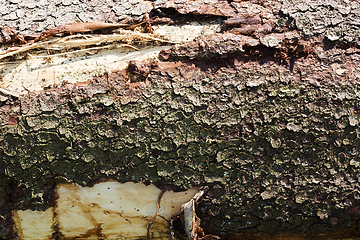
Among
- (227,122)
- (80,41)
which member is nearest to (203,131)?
(227,122)

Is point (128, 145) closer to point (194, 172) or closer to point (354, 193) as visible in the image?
point (194, 172)

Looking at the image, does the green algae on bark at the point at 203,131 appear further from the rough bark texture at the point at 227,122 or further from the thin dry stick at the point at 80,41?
the thin dry stick at the point at 80,41

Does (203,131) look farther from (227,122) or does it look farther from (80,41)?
(80,41)

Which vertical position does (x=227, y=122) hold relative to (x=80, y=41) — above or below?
below

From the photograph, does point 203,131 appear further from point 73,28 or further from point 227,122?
point 73,28

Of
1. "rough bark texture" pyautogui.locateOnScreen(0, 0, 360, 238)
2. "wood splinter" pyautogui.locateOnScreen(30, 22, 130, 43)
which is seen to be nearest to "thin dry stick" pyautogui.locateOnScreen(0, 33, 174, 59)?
"wood splinter" pyautogui.locateOnScreen(30, 22, 130, 43)

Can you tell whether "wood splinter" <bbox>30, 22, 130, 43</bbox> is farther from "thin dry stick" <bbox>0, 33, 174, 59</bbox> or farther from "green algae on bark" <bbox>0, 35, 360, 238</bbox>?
"green algae on bark" <bbox>0, 35, 360, 238</bbox>

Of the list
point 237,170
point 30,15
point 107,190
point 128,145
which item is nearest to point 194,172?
point 237,170

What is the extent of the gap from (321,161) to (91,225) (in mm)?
1310

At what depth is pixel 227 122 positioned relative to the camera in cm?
160

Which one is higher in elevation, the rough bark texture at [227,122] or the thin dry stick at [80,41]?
the thin dry stick at [80,41]

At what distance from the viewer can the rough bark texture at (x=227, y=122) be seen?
63.1 inches

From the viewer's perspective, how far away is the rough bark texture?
1.60 m

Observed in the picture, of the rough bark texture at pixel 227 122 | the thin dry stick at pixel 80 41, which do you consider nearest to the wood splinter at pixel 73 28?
the thin dry stick at pixel 80 41
